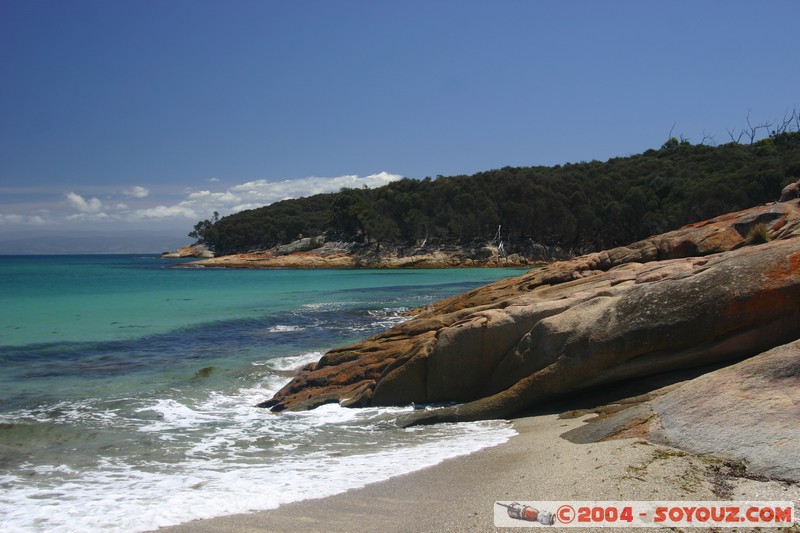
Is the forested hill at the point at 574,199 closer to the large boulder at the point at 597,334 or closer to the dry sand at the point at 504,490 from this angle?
the large boulder at the point at 597,334

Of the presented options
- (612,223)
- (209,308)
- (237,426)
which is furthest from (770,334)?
(612,223)

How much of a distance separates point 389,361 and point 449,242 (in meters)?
92.0

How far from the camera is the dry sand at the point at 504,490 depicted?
20.6 feet

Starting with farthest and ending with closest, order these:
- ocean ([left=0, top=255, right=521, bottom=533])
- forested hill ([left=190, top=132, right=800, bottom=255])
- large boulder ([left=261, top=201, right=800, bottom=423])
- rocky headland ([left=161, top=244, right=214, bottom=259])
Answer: rocky headland ([left=161, top=244, right=214, bottom=259]) → forested hill ([left=190, top=132, right=800, bottom=255]) → large boulder ([left=261, top=201, right=800, bottom=423]) → ocean ([left=0, top=255, right=521, bottom=533])

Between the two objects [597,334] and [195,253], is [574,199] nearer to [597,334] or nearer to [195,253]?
[597,334]

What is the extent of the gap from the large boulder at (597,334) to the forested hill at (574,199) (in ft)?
210

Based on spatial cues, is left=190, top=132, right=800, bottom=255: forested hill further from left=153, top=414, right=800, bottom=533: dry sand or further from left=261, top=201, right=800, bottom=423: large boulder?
left=153, top=414, right=800, bottom=533: dry sand

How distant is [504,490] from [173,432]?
25.9ft

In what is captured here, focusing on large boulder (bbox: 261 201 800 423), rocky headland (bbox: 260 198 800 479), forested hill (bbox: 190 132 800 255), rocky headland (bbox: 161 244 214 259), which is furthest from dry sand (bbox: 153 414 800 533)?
rocky headland (bbox: 161 244 214 259)

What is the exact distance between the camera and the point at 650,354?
35.9 ft

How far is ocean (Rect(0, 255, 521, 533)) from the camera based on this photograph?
791 centimetres

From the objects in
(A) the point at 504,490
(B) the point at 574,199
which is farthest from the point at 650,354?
(B) the point at 574,199

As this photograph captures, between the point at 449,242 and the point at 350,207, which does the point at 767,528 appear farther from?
the point at 350,207

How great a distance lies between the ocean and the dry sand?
0.56 meters
